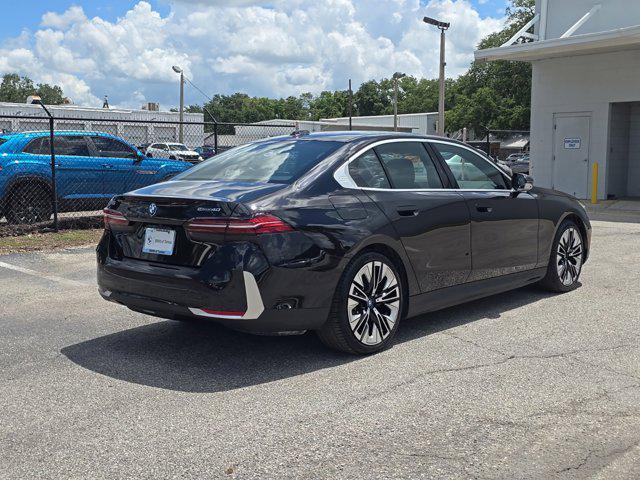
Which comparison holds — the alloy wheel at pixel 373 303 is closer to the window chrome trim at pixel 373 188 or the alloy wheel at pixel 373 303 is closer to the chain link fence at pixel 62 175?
the window chrome trim at pixel 373 188

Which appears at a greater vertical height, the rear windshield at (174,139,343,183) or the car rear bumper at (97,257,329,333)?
the rear windshield at (174,139,343,183)

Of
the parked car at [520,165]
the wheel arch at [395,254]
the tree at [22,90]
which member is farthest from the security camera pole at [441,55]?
the tree at [22,90]

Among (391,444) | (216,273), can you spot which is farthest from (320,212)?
(391,444)

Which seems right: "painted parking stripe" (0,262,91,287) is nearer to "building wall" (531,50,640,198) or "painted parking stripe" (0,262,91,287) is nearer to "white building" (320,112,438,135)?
"building wall" (531,50,640,198)

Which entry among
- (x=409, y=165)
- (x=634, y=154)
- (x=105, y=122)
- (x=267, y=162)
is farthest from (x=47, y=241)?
(x=105, y=122)

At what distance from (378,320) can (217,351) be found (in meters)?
1.20

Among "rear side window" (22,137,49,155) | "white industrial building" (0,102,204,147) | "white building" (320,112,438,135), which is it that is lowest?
"rear side window" (22,137,49,155)

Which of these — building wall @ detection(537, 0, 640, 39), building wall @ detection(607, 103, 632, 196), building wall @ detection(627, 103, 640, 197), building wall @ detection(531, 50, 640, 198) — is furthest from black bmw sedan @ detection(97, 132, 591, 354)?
building wall @ detection(627, 103, 640, 197)

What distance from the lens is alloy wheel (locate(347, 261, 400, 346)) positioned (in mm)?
5129

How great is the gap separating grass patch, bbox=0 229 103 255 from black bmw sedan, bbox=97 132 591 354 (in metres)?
5.58

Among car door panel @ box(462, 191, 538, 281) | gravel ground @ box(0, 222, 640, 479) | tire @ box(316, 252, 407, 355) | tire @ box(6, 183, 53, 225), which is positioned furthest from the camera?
tire @ box(6, 183, 53, 225)

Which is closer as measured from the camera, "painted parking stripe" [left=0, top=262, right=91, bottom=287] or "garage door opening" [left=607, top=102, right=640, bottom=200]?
"painted parking stripe" [left=0, top=262, right=91, bottom=287]

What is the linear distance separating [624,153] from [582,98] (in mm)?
2020

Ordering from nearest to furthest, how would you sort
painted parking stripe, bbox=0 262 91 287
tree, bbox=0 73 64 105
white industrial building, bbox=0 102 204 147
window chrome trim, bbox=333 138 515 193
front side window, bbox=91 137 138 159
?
window chrome trim, bbox=333 138 515 193 → painted parking stripe, bbox=0 262 91 287 → front side window, bbox=91 137 138 159 → white industrial building, bbox=0 102 204 147 → tree, bbox=0 73 64 105
